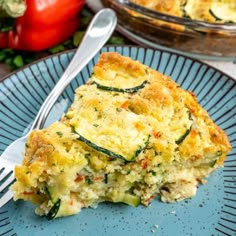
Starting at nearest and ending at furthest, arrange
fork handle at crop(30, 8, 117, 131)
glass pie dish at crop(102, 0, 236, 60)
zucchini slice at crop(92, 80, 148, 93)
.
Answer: zucchini slice at crop(92, 80, 148, 93) < fork handle at crop(30, 8, 117, 131) < glass pie dish at crop(102, 0, 236, 60)

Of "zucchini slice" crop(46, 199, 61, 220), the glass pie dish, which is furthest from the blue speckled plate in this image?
the glass pie dish

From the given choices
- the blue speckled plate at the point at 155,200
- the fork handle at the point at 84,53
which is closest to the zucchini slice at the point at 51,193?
the blue speckled plate at the point at 155,200

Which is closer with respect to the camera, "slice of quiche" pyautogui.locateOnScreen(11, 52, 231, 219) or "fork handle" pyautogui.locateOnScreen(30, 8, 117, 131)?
"slice of quiche" pyautogui.locateOnScreen(11, 52, 231, 219)

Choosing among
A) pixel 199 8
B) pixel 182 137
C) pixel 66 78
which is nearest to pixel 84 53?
pixel 66 78

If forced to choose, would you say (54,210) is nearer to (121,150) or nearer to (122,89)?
(121,150)

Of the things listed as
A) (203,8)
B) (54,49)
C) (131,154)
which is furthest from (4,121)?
(203,8)

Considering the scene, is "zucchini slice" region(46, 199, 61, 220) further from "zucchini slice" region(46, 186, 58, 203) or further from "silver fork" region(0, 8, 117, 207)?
"silver fork" region(0, 8, 117, 207)
